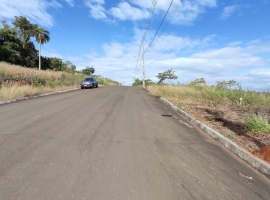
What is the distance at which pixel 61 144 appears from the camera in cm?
483

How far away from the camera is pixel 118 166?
3816 mm

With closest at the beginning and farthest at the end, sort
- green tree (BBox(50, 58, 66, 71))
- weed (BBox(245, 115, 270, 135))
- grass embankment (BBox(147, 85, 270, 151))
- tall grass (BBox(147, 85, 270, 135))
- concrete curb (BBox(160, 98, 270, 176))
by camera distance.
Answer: concrete curb (BBox(160, 98, 270, 176)), grass embankment (BBox(147, 85, 270, 151)), weed (BBox(245, 115, 270, 135)), tall grass (BBox(147, 85, 270, 135)), green tree (BBox(50, 58, 66, 71))

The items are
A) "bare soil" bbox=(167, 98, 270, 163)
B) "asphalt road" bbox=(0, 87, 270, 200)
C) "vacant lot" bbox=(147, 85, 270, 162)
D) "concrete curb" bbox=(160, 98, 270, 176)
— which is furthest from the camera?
"vacant lot" bbox=(147, 85, 270, 162)

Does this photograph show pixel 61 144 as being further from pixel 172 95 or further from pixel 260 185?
pixel 172 95

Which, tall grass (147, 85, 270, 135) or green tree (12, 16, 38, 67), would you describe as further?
green tree (12, 16, 38, 67)

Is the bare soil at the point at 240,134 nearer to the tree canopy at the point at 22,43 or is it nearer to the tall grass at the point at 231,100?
the tall grass at the point at 231,100

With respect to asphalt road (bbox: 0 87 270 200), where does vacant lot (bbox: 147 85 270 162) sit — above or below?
above

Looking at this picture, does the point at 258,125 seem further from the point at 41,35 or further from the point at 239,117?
the point at 41,35

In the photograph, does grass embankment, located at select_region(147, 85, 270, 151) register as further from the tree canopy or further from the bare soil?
the tree canopy

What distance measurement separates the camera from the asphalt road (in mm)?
3039

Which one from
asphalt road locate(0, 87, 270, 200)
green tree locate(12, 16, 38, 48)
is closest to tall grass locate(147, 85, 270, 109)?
asphalt road locate(0, 87, 270, 200)

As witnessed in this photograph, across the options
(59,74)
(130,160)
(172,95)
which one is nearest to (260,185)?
(130,160)

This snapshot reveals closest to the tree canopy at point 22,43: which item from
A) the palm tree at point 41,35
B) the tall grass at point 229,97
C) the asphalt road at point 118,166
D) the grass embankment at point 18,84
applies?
the palm tree at point 41,35

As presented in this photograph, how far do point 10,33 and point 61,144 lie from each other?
158 ft
